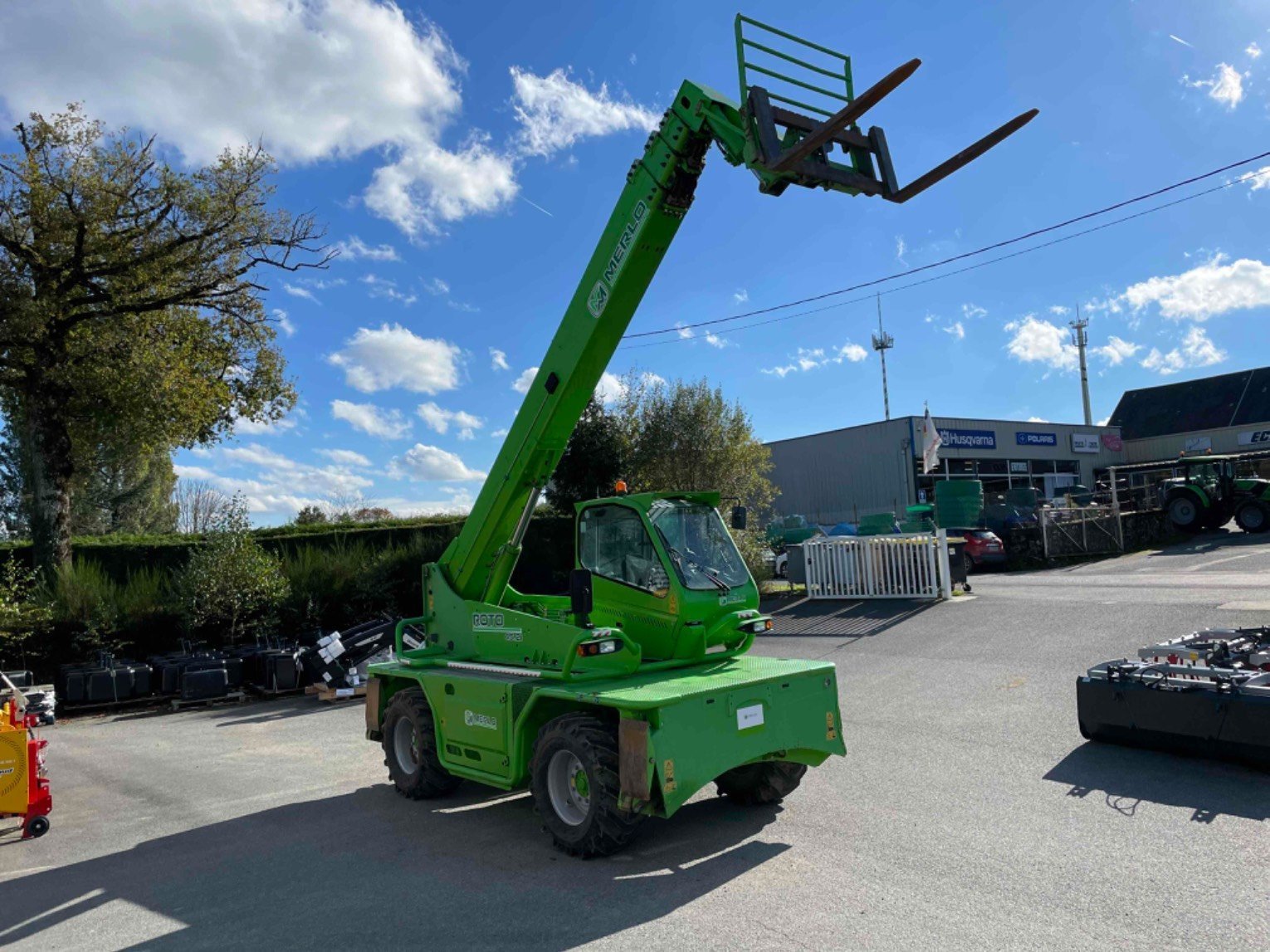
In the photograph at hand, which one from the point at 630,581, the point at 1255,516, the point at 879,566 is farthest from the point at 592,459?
the point at 1255,516

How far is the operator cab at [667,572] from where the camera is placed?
6418 millimetres

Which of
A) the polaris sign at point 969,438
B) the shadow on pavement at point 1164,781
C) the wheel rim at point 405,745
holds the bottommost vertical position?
the shadow on pavement at point 1164,781

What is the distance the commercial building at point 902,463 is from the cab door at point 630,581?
2834cm

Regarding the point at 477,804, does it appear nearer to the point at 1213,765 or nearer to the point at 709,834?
the point at 709,834

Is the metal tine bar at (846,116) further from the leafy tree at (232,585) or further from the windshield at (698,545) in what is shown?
the leafy tree at (232,585)

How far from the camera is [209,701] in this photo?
1446cm

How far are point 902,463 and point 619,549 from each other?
3090 cm

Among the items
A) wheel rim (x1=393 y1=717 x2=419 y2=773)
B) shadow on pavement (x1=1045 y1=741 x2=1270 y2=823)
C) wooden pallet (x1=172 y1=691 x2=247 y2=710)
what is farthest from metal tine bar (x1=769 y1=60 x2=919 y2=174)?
wooden pallet (x1=172 y1=691 x2=247 y2=710)

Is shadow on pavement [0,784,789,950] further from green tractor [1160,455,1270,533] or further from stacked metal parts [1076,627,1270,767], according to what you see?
green tractor [1160,455,1270,533]

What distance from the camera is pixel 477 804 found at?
727 cm

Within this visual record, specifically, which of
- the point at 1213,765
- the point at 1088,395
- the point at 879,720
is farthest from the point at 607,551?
the point at 1088,395

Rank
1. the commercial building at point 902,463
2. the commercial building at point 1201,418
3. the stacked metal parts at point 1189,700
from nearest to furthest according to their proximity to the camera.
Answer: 1. the stacked metal parts at point 1189,700
2. the commercial building at point 902,463
3. the commercial building at point 1201,418

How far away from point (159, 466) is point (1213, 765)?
4142 centimetres

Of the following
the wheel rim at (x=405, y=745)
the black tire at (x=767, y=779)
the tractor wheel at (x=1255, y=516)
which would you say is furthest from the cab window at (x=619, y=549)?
the tractor wheel at (x=1255, y=516)
